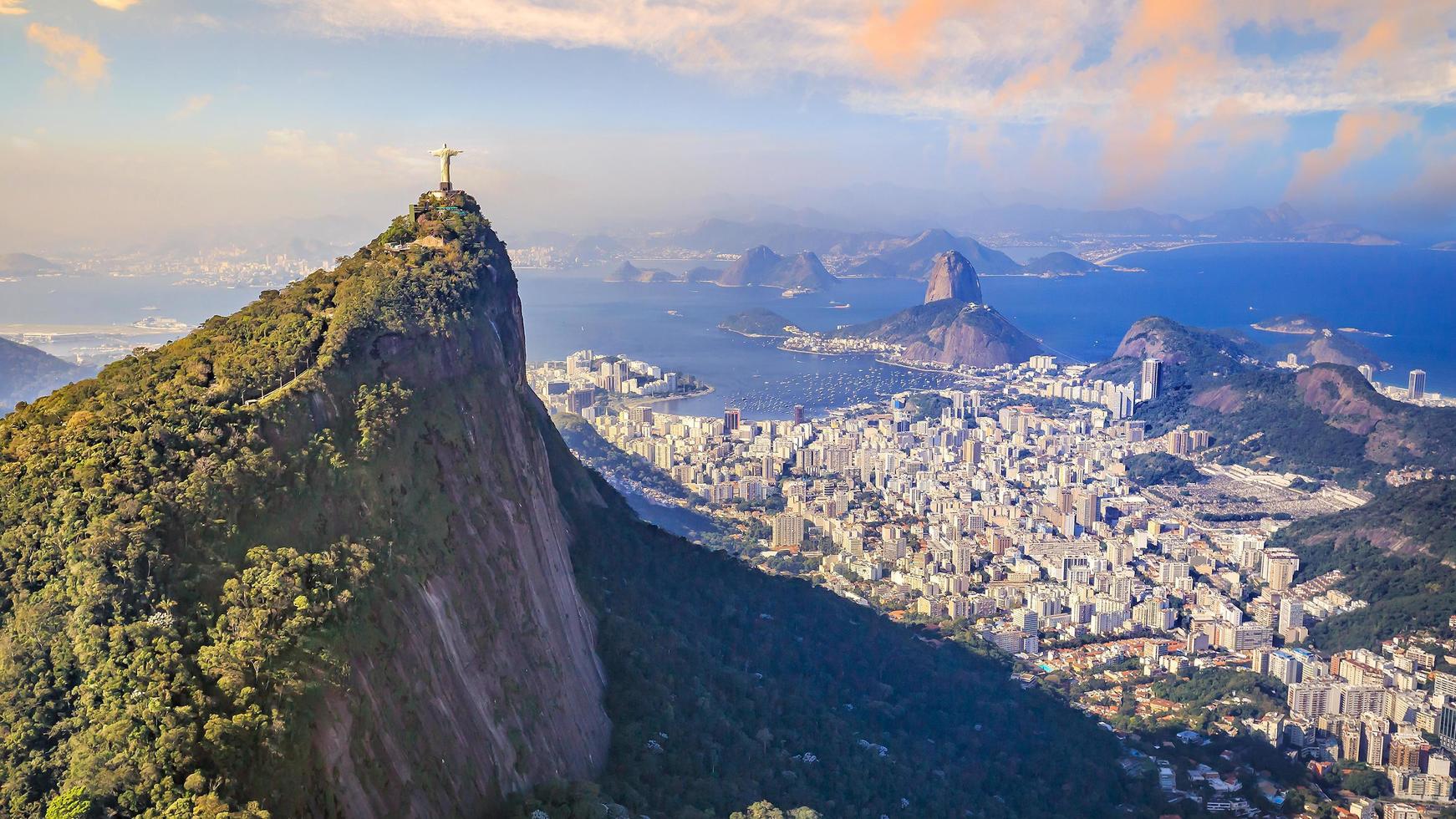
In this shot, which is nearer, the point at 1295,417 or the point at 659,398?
the point at 1295,417


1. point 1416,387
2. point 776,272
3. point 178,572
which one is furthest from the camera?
point 776,272

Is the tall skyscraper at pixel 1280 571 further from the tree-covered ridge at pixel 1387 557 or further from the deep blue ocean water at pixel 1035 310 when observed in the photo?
the deep blue ocean water at pixel 1035 310

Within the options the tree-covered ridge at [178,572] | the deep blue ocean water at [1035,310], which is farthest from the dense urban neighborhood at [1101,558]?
the tree-covered ridge at [178,572]

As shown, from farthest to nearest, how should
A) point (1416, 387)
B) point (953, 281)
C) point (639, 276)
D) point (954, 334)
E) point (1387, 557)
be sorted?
point (639, 276), point (953, 281), point (954, 334), point (1416, 387), point (1387, 557)

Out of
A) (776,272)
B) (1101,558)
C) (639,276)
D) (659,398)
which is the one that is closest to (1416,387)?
→ (1101,558)

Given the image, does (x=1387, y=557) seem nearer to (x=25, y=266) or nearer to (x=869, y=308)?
(x=25, y=266)

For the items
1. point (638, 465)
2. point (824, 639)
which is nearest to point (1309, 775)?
point (824, 639)

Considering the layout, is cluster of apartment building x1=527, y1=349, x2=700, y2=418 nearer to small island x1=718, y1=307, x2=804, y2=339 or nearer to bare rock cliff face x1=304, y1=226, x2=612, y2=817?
small island x1=718, y1=307, x2=804, y2=339
